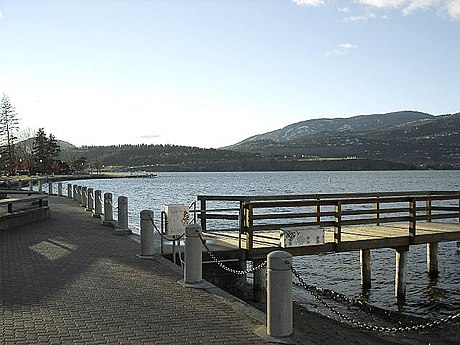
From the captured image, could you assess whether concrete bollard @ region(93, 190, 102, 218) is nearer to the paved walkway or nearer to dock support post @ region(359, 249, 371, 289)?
the paved walkway

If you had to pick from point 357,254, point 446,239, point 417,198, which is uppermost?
point 417,198

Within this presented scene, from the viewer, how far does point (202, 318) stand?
8.50m

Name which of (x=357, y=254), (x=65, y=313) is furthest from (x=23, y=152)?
(x=65, y=313)

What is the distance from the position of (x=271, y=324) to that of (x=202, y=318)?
123 centimetres

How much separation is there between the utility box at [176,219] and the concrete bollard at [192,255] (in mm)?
2442

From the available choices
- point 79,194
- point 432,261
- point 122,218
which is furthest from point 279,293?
point 79,194

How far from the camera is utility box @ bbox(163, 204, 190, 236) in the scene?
43.0 feet

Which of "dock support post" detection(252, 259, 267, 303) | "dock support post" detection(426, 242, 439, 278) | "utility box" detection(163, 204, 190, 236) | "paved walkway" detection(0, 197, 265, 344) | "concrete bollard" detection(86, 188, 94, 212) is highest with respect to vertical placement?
"utility box" detection(163, 204, 190, 236)

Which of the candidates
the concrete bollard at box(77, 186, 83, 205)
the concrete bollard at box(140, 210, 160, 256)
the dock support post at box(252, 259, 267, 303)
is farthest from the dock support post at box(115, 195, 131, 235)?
the concrete bollard at box(77, 186, 83, 205)

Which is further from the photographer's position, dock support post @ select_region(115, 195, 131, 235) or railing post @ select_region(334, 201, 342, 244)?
dock support post @ select_region(115, 195, 131, 235)

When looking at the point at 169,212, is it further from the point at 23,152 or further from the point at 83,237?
the point at 23,152

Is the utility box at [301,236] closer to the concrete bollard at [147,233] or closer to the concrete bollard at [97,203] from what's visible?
the concrete bollard at [147,233]

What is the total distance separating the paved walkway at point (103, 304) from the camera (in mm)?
7613

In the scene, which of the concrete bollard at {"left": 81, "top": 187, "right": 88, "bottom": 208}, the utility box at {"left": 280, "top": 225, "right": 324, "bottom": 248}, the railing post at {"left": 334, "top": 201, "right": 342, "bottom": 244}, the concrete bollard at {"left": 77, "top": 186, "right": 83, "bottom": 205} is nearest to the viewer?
the utility box at {"left": 280, "top": 225, "right": 324, "bottom": 248}
